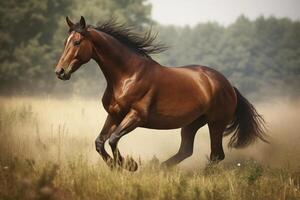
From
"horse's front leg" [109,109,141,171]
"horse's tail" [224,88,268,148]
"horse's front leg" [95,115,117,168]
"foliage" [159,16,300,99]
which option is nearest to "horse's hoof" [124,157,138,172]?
"horse's front leg" [109,109,141,171]

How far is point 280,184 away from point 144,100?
86.0 inches

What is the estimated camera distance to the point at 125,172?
6.83 meters

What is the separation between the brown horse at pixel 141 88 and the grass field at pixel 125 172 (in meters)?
0.56

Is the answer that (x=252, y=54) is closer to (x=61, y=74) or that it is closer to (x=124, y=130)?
(x=124, y=130)

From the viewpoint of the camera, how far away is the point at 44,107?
15633mm

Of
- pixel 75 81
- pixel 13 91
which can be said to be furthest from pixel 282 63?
pixel 13 91

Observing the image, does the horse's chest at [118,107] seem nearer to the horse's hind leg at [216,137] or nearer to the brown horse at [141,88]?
the brown horse at [141,88]

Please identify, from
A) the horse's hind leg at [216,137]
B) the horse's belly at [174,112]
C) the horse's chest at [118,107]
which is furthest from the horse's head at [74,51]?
the horse's hind leg at [216,137]

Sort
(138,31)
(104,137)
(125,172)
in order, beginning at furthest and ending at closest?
1. (138,31)
2. (104,137)
3. (125,172)

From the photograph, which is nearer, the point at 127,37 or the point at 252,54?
the point at 127,37

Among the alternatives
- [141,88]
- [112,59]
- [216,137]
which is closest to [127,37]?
[112,59]

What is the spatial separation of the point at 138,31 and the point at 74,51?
25.8 metres

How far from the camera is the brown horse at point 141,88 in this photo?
7.29 meters

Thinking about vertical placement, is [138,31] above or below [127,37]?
above
